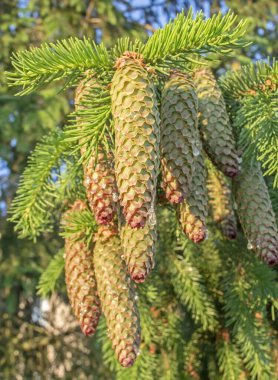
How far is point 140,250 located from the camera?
93 centimetres

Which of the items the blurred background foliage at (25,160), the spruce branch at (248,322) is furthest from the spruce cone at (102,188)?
the blurred background foliage at (25,160)

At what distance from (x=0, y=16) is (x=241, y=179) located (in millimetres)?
4098

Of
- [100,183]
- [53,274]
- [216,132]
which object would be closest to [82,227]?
[100,183]

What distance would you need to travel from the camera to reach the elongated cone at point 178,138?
0.97 metres

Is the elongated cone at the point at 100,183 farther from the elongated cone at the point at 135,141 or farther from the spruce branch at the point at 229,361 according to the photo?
the spruce branch at the point at 229,361

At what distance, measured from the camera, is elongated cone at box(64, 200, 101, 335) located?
44.5 inches

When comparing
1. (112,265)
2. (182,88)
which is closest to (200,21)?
(182,88)

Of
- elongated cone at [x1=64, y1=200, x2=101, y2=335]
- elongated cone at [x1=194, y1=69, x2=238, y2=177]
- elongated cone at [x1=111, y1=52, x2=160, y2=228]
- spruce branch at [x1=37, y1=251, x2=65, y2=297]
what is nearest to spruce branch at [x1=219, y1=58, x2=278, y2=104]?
elongated cone at [x1=194, y1=69, x2=238, y2=177]

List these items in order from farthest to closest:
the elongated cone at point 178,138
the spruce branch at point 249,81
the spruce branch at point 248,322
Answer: the spruce branch at point 248,322, the spruce branch at point 249,81, the elongated cone at point 178,138

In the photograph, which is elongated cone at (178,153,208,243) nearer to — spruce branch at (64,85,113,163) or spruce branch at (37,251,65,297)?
spruce branch at (64,85,113,163)

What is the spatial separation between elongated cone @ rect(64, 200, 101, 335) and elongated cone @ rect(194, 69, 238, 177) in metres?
0.34

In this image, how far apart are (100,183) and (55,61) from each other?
225mm

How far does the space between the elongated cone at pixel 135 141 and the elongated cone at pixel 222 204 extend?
A: 45 centimetres

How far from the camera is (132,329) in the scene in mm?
1047
